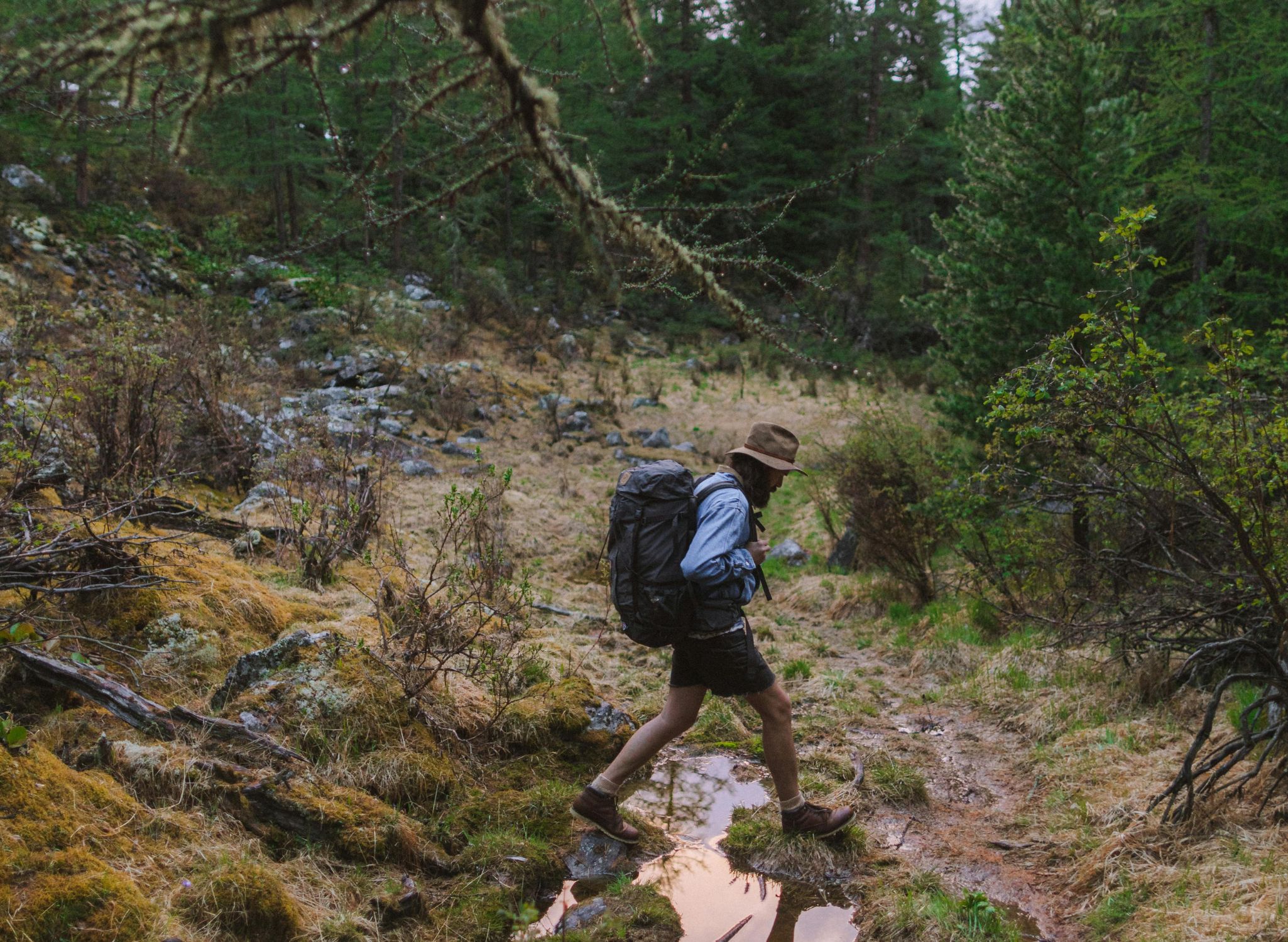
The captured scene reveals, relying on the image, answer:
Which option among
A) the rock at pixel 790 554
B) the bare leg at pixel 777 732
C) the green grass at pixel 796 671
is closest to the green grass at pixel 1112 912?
the bare leg at pixel 777 732

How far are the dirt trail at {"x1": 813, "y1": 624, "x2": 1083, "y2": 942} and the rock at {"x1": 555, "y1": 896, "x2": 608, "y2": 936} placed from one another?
1.45 meters

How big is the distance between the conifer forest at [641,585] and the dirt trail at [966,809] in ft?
0.09

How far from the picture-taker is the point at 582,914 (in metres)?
3.39

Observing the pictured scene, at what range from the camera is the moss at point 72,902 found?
7.92 ft

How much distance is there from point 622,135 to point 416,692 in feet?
73.3

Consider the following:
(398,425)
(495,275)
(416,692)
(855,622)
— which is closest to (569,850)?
(416,692)

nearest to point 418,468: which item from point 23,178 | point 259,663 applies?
point 259,663

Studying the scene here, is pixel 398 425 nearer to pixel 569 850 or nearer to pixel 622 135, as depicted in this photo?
pixel 569 850

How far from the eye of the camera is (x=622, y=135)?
78.0ft

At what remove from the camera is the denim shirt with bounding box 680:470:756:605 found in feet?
11.0

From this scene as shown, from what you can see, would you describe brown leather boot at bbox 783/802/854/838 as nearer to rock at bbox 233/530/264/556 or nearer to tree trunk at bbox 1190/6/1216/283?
rock at bbox 233/530/264/556

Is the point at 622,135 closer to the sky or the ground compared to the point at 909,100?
closer to the ground

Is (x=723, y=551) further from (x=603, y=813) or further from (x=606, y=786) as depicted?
(x=603, y=813)

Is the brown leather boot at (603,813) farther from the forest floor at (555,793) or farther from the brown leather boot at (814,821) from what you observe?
the brown leather boot at (814,821)
